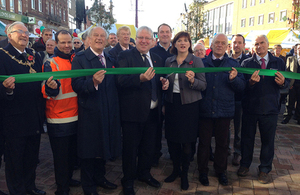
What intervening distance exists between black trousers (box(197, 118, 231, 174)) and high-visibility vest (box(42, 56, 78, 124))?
188 centimetres

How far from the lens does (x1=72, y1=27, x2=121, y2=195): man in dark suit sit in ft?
10.5

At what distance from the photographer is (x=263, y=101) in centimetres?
383

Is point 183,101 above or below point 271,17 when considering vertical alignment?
below

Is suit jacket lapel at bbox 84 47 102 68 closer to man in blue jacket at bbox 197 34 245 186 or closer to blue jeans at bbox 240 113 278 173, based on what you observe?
man in blue jacket at bbox 197 34 245 186

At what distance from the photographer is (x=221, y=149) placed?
3.89 metres

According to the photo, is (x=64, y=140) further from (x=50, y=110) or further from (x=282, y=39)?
(x=282, y=39)

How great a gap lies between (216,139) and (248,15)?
46.3 m

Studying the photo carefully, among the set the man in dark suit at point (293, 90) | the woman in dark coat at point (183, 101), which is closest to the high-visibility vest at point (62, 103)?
the woman in dark coat at point (183, 101)

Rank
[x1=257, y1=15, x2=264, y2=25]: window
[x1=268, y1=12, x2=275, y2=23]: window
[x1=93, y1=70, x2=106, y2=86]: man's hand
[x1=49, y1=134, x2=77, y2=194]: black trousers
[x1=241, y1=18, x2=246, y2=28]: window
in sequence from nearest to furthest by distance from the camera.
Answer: [x1=93, y1=70, x2=106, y2=86]: man's hand, [x1=49, y1=134, x2=77, y2=194]: black trousers, [x1=268, y1=12, x2=275, y2=23]: window, [x1=257, y1=15, x2=264, y2=25]: window, [x1=241, y1=18, x2=246, y2=28]: window

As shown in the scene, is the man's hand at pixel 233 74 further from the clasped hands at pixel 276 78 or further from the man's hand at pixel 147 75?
the man's hand at pixel 147 75

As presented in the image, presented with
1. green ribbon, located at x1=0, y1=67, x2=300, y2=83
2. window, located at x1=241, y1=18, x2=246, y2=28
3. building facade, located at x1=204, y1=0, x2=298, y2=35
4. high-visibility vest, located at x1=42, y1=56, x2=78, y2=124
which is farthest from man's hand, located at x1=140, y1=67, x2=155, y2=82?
window, located at x1=241, y1=18, x2=246, y2=28

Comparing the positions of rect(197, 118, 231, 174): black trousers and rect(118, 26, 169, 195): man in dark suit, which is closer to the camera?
rect(118, 26, 169, 195): man in dark suit

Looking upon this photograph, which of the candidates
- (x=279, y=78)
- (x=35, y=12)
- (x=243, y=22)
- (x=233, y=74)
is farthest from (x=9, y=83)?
(x=243, y=22)

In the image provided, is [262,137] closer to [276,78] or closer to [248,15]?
[276,78]
